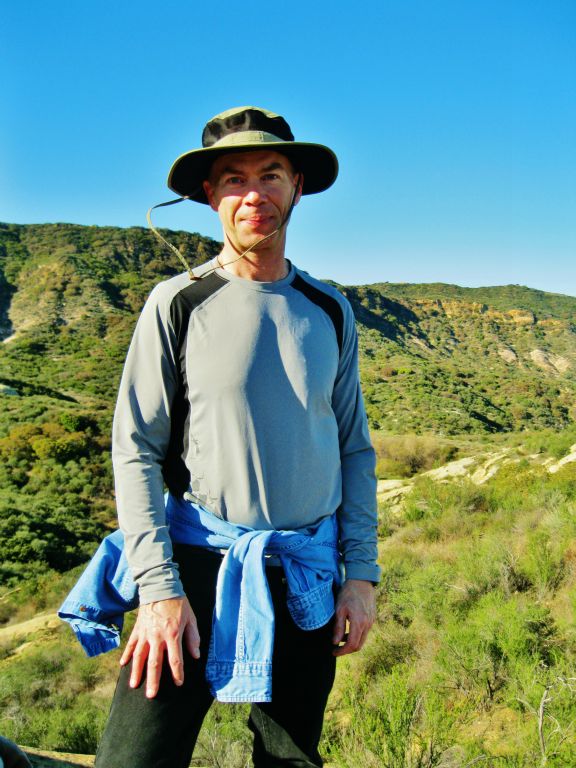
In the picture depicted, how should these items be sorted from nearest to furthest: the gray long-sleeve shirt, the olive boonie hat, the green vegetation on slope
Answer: the gray long-sleeve shirt < the olive boonie hat < the green vegetation on slope

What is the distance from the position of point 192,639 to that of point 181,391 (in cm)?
59

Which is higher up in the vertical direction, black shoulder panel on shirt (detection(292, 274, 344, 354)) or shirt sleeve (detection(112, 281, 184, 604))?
black shoulder panel on shirt (detection(292, 274, 344, 354))

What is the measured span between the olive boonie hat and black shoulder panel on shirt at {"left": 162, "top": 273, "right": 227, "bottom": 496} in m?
0.35

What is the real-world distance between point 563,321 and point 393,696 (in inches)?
2865

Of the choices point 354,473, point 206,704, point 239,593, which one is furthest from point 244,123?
point 206,704

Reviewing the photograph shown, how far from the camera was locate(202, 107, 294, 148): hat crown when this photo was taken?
1.39m

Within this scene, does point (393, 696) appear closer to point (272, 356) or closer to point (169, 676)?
point (169, 676)

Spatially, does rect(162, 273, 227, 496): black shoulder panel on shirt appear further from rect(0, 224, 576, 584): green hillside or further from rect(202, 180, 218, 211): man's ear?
rect(0, 224, 576, 584): green hillside

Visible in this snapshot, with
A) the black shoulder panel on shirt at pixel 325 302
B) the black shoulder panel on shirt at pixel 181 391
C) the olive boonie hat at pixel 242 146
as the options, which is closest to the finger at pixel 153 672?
the black shoulder panel on shirt at pixel 181 391

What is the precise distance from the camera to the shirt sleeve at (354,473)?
1.47 metres

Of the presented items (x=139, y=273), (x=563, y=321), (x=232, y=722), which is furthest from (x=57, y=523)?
(x=563, y=321)

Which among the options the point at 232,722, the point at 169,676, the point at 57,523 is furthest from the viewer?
the point at 57,523

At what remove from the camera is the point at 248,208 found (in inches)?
54.0

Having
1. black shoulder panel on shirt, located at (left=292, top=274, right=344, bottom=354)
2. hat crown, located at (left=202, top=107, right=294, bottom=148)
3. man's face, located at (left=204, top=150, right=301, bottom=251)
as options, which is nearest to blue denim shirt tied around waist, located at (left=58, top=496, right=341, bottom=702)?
black shoulder panel on shirt, located at (left=292, top=274, right=344, bottom=354)
